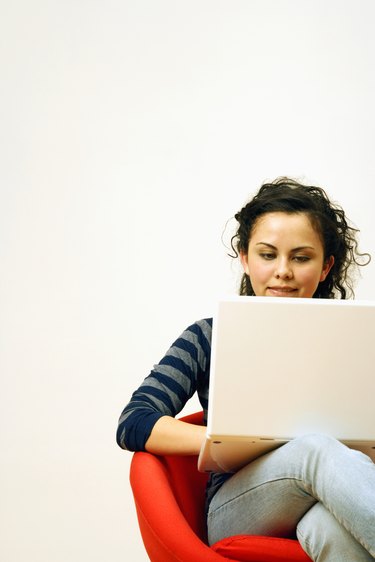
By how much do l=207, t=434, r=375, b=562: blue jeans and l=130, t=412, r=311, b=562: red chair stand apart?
0.05 metres

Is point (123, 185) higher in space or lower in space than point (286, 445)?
higher

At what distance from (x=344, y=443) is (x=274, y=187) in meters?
0.91

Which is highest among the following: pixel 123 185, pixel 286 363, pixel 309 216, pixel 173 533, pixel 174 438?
pixel 123 185

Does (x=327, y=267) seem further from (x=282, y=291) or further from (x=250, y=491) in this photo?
(x=250, y=491)

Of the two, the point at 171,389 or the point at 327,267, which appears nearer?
the point at 171,389

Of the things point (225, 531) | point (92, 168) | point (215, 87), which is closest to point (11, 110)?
point (92, 168)

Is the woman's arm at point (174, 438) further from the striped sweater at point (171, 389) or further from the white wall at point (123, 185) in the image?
the white wall at point (123, 185)

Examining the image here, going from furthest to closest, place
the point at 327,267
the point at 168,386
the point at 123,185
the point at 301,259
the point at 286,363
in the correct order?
the point at 123,185, the point at 327,267, the point at 301,259, the point at 168,386, the point at 286,363

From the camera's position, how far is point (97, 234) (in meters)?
2.68

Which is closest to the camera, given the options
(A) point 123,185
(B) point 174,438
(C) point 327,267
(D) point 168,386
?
(B) point 174,438

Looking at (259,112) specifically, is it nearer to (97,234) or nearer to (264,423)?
(97,234)

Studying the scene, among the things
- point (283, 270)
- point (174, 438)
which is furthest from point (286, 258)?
point (174, 438)

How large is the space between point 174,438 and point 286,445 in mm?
285

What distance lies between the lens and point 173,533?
4.60ft
